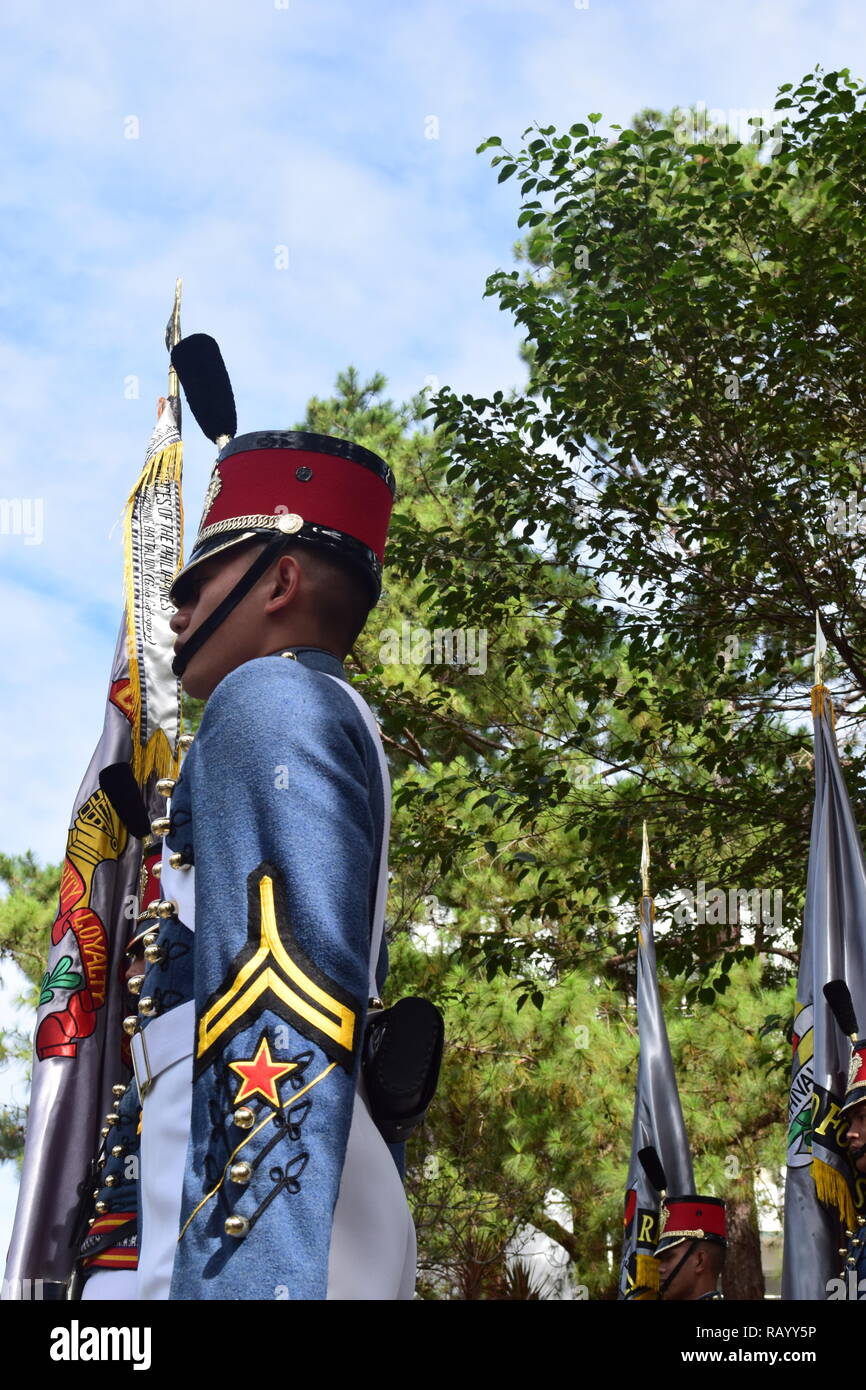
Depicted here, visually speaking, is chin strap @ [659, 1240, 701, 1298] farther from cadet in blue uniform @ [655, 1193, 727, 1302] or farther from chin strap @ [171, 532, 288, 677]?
chin strap @ [171, 532, 288, 677]

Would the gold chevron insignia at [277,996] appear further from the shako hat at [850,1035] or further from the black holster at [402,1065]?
the shako hat at [850,1035]

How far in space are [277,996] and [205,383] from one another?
1.50m

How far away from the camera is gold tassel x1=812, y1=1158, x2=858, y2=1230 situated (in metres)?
5.03

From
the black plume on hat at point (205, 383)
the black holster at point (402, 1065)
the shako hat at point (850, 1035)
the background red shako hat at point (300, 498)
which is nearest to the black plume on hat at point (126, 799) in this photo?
the background red shako hat at point (300, 498)

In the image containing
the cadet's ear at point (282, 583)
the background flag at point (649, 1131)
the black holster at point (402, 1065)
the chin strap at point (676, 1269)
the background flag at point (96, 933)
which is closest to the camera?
the black holster at point (402, 1065)

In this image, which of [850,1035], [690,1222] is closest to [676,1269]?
[690,1222]

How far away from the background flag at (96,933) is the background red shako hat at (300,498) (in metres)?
0.70

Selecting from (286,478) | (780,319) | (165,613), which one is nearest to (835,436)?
(780,319)

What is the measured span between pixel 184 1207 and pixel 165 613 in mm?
1735

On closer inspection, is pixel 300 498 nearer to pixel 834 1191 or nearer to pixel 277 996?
pixel 277 996

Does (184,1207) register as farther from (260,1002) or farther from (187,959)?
(187,959)

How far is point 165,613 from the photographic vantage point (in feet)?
9.79

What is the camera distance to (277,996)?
1527mm

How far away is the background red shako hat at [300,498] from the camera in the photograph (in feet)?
7.14
